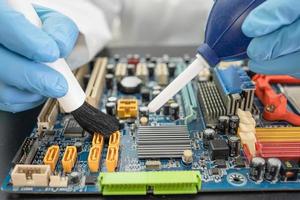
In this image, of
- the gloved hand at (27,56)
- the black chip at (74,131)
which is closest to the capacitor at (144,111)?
the black chip at (74,131)

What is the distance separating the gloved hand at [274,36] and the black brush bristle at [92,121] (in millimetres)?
518

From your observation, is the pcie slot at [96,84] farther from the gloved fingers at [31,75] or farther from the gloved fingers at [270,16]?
the gloved fingers at [270,16]

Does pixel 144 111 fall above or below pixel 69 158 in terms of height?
above

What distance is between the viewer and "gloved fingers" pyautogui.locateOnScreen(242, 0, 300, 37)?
1080 millimetres

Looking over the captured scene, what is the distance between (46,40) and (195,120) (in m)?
0.61

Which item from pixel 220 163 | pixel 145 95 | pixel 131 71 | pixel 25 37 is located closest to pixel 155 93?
pixel 145 95

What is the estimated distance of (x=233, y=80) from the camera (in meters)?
1.45

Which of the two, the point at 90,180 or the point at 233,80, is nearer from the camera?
the point at 90,180

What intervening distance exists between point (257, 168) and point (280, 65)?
0.35 meters

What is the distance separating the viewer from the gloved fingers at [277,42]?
1137 mm

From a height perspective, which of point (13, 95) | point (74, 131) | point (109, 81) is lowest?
point (74, 131)

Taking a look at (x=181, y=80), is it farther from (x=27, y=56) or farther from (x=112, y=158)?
(x=27, y=56)

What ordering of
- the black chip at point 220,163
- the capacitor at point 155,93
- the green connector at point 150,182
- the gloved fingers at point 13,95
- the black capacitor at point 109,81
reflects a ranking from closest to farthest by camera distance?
the green connector at point 150,182 → the black chip at point 220,163 → the gloved fingers at point 13,95 → the capacitor at point 155,93 → the black capacitor at point 109,81

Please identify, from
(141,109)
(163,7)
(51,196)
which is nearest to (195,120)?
(141,109)
